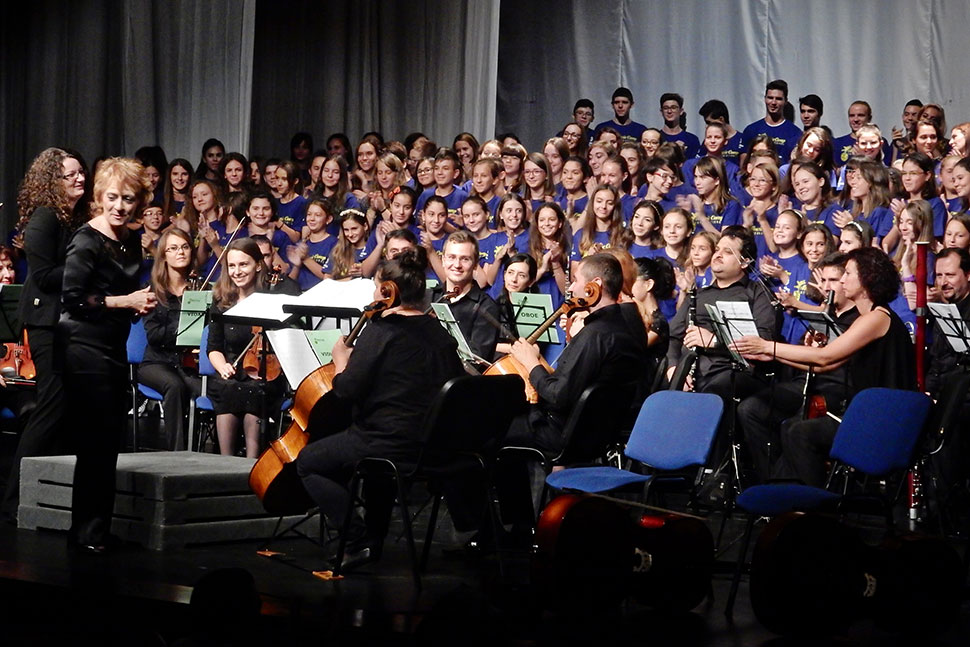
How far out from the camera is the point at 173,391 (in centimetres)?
741

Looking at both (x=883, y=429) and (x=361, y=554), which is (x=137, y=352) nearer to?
(x=361, y=554)

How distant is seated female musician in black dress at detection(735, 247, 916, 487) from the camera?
5.65 m

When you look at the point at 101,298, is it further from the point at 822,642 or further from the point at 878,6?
the point at 878,6

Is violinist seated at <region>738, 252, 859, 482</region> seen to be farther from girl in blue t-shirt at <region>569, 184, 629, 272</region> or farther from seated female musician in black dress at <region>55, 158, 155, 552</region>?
seated female musician in black dress at <region>55, 158, 155, 552</region>

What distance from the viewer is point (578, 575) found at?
4.07 meters

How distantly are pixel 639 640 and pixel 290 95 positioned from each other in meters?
10.6

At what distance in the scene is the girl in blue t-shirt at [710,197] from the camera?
8.77m

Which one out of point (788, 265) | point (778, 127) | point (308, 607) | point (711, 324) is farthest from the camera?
point (778, 127)

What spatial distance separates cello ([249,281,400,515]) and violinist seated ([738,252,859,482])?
2613 millimetres

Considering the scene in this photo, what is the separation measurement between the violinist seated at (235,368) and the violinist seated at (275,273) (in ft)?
1.21

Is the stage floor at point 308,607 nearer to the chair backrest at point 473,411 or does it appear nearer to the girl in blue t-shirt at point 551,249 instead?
the chair backrest at point 473,411

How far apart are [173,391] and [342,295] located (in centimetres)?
205

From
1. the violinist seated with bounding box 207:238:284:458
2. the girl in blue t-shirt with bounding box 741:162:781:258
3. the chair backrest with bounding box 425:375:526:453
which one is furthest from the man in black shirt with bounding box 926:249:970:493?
the violinist seated with bounding box 207:238:284:458

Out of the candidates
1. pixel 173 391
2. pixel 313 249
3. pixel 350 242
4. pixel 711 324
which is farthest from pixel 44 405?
pixel 313 249
